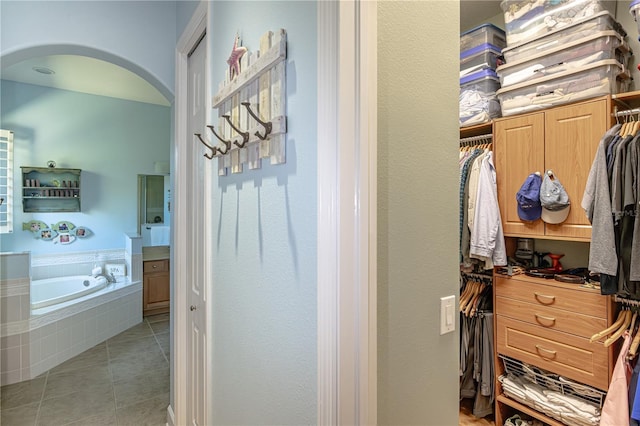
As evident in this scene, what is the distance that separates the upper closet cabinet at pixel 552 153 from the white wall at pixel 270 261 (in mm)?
1816

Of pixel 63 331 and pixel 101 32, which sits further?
pixel 63 331

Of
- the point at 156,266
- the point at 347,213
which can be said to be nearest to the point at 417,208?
the point at 347,213

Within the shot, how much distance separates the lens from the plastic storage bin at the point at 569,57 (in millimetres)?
1836

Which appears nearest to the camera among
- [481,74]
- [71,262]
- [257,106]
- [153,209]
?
[257,106]

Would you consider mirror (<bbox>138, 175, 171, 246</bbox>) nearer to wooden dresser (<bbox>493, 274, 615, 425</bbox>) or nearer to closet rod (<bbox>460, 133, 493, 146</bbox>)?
closet rod (<bbox>460, 133, 493, 146</bbox>)

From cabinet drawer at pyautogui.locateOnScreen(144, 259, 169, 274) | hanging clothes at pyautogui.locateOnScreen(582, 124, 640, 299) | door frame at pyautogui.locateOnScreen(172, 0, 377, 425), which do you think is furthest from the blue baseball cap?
cabinet drawer at pyautogui.locateOnScreen(144, 259, 169, 274)

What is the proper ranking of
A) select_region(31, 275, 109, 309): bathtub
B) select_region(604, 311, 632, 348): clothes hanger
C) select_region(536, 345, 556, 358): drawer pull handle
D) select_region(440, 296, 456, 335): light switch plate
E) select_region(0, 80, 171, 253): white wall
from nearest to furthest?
select_region(440, 296, 456, 335): light switch plate, select_region(604, 311, 632, 348): clothes hanger, select_region(536, 345, 556, 358): drawer pull handle, select_region(31, 275, 109, 309): bathtub, select_region(0, 80, 171, 253): white wall

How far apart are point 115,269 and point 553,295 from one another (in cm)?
497

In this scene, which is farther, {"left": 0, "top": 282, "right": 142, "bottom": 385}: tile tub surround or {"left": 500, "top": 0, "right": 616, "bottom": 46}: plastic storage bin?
{"left": 0, "top": 282, "right": 142, "bottom": 385}: tile tub surround

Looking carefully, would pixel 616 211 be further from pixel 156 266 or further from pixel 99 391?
pixel 156 266

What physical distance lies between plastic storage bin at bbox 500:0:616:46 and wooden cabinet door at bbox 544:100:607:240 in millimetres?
496

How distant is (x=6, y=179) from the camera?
4023 millimetres

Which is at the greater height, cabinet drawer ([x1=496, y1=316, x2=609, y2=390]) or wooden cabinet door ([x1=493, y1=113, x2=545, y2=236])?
wooden cabinet door ([x1=493, y1=113, x2=545, y2=236])

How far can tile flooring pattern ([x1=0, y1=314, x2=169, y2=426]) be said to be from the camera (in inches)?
98.6
